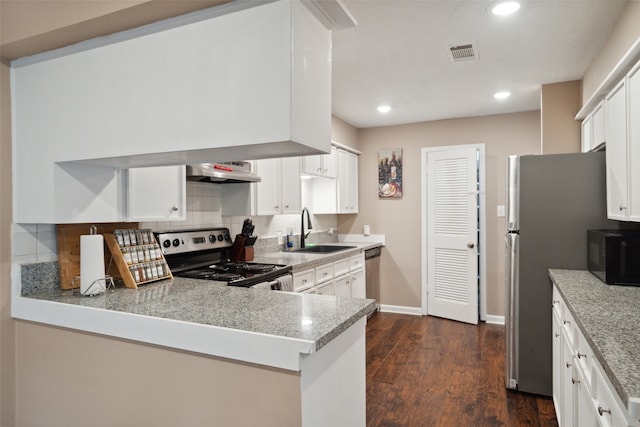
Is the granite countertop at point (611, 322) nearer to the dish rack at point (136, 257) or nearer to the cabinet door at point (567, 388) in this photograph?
the cabinet door at point (567, 388)

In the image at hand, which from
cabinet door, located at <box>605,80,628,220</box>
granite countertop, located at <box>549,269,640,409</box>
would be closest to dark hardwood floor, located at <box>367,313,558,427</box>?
granite countertop, located at <box>549,269,640,409</box>

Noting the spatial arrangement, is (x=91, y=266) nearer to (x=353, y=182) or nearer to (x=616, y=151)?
(x=616, y=151)

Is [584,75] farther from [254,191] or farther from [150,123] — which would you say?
[150,123]

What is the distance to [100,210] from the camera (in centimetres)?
193

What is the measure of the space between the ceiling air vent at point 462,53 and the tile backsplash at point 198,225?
214 centimetres

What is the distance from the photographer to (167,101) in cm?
144

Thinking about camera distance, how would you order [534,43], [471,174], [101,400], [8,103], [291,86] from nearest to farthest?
1. [291,86]
2. [101,400]
3. [8,103]
4. [534,43]
5. [471,174]

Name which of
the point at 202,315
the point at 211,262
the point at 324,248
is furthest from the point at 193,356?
the point at 324,248

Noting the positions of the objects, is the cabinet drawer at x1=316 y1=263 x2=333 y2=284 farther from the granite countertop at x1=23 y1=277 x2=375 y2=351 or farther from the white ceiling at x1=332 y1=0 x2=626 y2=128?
the white ceiling at x1=332 y1=0 x2=626 y2=128

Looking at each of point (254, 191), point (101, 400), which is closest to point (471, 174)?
point (254, 191)

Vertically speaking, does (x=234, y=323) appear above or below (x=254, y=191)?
below

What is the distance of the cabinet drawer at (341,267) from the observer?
386 centimetres

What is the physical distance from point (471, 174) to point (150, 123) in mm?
4064

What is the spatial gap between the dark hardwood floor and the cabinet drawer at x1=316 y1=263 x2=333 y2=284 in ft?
2.66
